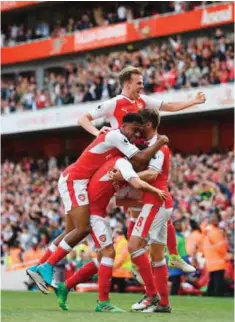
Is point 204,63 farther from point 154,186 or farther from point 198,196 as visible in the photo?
point 154,186

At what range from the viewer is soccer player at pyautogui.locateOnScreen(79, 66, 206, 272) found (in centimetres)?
1335

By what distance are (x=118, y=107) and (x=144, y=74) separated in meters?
20.8

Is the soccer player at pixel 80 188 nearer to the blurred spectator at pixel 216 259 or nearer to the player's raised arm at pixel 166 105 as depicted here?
the player's raised arm at pixel 166 105

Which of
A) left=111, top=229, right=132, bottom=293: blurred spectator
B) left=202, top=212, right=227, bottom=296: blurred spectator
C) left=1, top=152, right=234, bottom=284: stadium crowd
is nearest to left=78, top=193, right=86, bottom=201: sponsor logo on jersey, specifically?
left=202, top=212, right=227, bottom=296: blurred spectator

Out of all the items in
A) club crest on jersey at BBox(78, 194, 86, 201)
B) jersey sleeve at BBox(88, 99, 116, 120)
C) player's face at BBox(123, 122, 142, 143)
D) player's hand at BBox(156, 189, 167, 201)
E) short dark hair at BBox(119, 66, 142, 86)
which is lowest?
club crest on jersey at BBox(78, 194, 86, 201)

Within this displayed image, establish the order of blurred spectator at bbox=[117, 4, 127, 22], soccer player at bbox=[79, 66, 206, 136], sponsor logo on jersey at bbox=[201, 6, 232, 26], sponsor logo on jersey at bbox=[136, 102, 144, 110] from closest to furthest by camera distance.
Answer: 1. soccer player at bbox=[79, 66, 206, 136]
2. sponsor logo on jersey at bbox=[136, 102, 144, 110]
3. sponsor logo on jersey at bbox=[201, 6, 232, 26]
4. blurred spectator at bbox=[117, 4, 127, 22]

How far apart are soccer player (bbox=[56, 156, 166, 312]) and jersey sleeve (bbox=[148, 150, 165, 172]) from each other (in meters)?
0.35

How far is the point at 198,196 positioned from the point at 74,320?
15536mm

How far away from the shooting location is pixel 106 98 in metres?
36.0

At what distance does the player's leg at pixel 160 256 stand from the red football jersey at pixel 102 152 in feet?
2.84

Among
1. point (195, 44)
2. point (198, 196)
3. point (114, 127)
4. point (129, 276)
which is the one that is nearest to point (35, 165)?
point (195, 44)

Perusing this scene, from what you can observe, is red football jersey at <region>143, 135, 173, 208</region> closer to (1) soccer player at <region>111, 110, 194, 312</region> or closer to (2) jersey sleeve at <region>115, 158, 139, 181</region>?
(1) soccer player at <region>111, 110, 194, 312</region>

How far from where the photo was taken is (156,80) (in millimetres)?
33875

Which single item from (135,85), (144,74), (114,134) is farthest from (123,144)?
(144,74)
